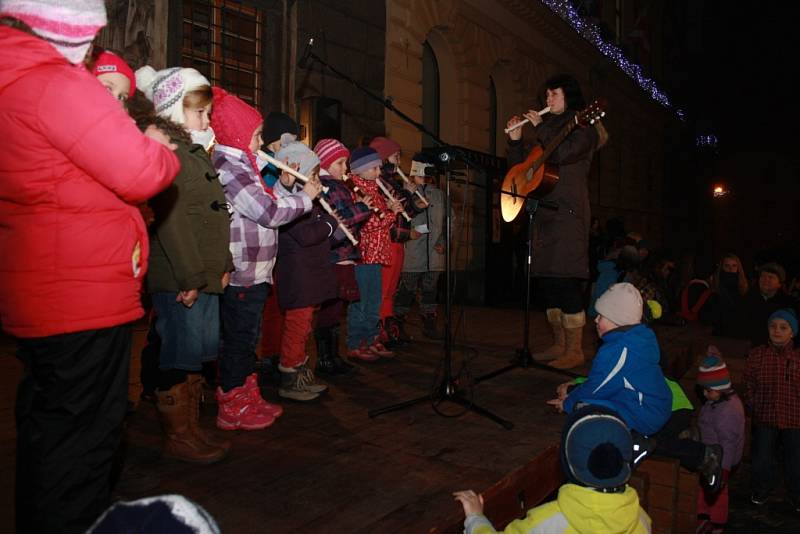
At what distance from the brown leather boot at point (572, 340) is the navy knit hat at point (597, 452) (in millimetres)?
2670

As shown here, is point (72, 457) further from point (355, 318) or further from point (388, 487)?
point (355, 318)

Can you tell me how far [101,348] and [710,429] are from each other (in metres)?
3.95

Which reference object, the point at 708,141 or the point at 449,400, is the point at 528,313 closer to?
the point at 449,400

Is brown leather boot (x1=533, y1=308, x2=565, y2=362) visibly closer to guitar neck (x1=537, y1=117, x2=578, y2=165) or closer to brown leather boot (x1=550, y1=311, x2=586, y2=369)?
brown leather boot (x1=550, y1=311, x2=586, y2=369)

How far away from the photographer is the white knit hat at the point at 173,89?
111 inches

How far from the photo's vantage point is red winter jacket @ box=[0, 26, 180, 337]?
A: 1722mm

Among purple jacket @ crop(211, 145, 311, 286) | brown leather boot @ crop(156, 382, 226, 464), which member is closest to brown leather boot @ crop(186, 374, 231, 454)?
brown leather boot @ crop(156, 382, 226, 464)

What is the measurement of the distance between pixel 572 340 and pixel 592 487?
2.83 meters

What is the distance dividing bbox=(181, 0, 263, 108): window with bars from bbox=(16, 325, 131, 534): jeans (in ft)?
17.2

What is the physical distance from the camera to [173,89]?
2.83m

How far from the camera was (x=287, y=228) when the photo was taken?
391 centimetres

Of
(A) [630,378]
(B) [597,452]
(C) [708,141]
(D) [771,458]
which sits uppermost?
(C) [708,141]

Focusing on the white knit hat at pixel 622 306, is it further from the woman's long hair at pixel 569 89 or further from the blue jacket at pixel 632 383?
the woman's long hair at pixel 569 89

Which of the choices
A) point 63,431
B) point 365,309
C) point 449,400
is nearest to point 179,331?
point 63,431
